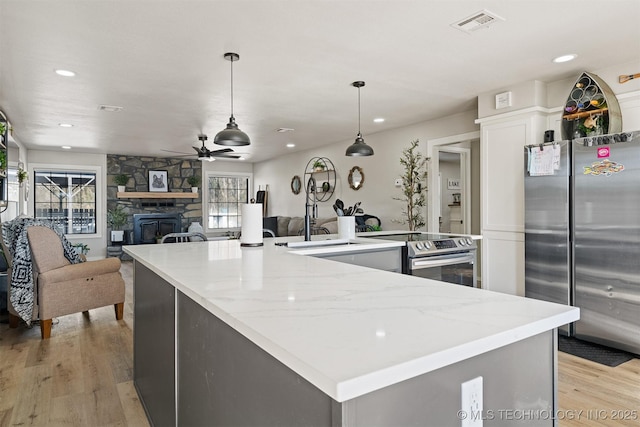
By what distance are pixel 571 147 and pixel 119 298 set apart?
434 centimetres

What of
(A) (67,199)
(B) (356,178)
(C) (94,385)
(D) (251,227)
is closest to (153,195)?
(A) (67,199)

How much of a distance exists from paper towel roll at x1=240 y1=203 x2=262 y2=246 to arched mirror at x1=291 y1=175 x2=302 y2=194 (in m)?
6.04

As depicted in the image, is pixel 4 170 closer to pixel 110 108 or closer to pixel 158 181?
pixel 110 108

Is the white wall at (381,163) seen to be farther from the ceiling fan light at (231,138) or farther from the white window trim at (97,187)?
the white window trim at (97,187)

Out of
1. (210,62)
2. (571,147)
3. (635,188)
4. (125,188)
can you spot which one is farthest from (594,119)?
(125,188)

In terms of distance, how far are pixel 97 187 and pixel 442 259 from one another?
7.99m

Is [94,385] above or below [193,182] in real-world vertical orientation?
below

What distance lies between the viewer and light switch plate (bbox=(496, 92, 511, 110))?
397 centimetres

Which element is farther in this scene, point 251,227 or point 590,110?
point 590,110

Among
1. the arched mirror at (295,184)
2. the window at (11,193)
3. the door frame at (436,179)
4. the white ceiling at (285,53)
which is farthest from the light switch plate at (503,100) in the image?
the window at (11,193)

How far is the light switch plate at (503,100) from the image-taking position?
3969 mm


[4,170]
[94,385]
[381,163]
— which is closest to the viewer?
[94,385]

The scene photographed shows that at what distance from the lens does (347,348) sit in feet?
2.43

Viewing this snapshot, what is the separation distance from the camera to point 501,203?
412 cm
